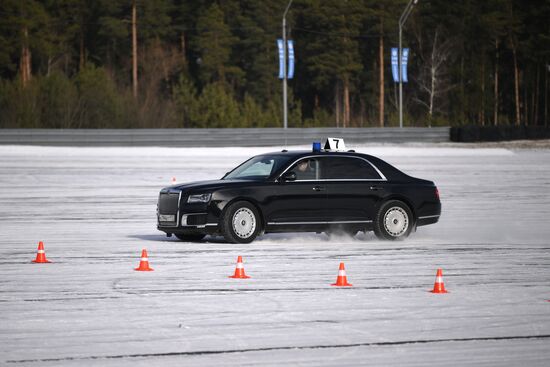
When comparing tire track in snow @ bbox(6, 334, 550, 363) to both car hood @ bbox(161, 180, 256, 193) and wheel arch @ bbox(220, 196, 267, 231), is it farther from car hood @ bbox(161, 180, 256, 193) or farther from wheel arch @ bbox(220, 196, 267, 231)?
car hood @ bbox(161, 180, 256, 193)

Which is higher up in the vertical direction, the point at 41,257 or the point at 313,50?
the point at 313,50

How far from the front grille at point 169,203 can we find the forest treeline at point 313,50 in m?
65.3

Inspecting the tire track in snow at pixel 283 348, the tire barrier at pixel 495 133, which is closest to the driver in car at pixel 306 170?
the tire track in snow at pixel 283 348

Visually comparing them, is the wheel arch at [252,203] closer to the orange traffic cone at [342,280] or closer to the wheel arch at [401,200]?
the wheel arch at [401,200]

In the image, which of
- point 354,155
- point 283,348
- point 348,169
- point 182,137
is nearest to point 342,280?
point 283,348

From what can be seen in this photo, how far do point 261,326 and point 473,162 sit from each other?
119 feet

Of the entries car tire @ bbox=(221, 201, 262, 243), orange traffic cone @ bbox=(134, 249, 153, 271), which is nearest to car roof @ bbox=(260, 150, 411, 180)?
car tire @ bbox=(221, 201, 262, 243)

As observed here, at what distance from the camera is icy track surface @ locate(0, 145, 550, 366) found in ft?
29.7

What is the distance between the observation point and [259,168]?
18.3 m

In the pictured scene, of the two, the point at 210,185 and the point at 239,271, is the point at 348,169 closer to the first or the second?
the point at 210,185

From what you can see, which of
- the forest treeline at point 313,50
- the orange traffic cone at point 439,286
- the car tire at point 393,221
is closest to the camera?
the orange traffic cone at point 439,286

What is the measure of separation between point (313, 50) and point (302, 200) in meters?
93.2

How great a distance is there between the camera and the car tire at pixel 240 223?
17141 mm

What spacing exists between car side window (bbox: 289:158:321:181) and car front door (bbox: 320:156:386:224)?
103mm
